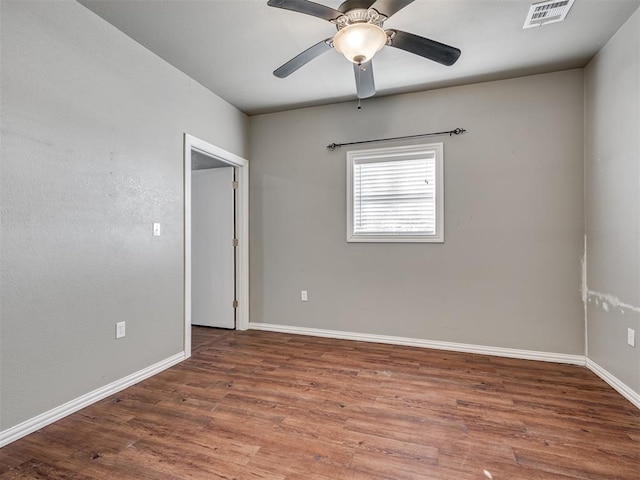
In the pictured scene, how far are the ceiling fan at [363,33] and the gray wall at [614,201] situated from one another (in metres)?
1.42

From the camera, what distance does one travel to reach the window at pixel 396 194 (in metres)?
3.46

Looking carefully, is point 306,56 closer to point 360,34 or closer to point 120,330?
point 360,34

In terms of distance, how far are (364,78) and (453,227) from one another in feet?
5.80

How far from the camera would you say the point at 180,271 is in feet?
10.2

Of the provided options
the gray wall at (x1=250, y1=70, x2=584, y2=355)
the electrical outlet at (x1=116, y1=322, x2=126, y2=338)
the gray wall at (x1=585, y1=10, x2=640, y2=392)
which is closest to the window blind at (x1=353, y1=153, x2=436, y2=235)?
the gray wall at (x1=250, y1=70, x2=584, y2=355)

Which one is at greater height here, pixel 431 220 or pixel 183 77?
pixel 183 77

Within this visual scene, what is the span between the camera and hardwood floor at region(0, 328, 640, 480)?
164 cm

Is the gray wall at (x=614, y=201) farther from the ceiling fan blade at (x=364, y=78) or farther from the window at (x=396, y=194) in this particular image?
the ceiling fan blade at (x=364, y=78)

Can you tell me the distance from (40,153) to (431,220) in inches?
128

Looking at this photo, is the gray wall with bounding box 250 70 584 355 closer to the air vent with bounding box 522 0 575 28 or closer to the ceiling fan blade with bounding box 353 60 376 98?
the air vent with bounding box 522 0 575 28

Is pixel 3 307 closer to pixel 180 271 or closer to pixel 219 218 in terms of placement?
pixel 180 271

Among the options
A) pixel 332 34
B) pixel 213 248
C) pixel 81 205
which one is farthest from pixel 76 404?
pixel 332 34

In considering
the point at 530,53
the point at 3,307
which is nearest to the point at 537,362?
the point at 530,53

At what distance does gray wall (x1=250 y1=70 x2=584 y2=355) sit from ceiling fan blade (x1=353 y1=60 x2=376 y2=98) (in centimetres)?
107
